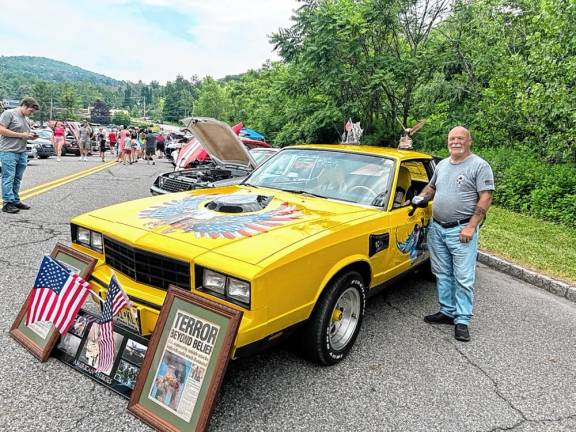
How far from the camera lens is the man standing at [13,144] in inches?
270

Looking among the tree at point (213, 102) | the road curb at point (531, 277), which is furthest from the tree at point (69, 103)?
the road curb at point (531, 277)

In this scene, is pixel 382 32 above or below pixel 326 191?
above

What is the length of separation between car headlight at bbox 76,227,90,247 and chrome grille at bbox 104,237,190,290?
0.37 meters

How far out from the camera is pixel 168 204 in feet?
12.1

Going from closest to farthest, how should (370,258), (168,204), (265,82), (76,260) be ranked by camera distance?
(76,260) < (370,258) < (168,204) < (265,82)

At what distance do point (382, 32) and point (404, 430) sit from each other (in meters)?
16.9

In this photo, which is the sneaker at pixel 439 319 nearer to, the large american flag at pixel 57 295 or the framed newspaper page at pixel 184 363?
the framed newspaper page at pixel 184 363

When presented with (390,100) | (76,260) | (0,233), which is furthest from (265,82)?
(76,260)

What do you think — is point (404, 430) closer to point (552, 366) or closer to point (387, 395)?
point (387, 395)

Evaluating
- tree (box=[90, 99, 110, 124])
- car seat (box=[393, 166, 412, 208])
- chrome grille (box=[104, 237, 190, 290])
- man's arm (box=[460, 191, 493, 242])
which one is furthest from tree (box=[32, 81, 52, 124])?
man's arm (box=[460, 191, 493, 242])

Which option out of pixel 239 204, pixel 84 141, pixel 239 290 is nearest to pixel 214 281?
pixel 239 290

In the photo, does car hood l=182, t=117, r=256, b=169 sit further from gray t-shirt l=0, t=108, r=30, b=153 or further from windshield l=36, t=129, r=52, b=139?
windshield l=36, t=129, r=52, b=139

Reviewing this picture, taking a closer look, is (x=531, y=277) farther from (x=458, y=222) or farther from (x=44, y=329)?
(x=44, y=329)

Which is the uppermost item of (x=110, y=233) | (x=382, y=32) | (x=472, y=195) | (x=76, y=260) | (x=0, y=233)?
(x=382, y=32)
